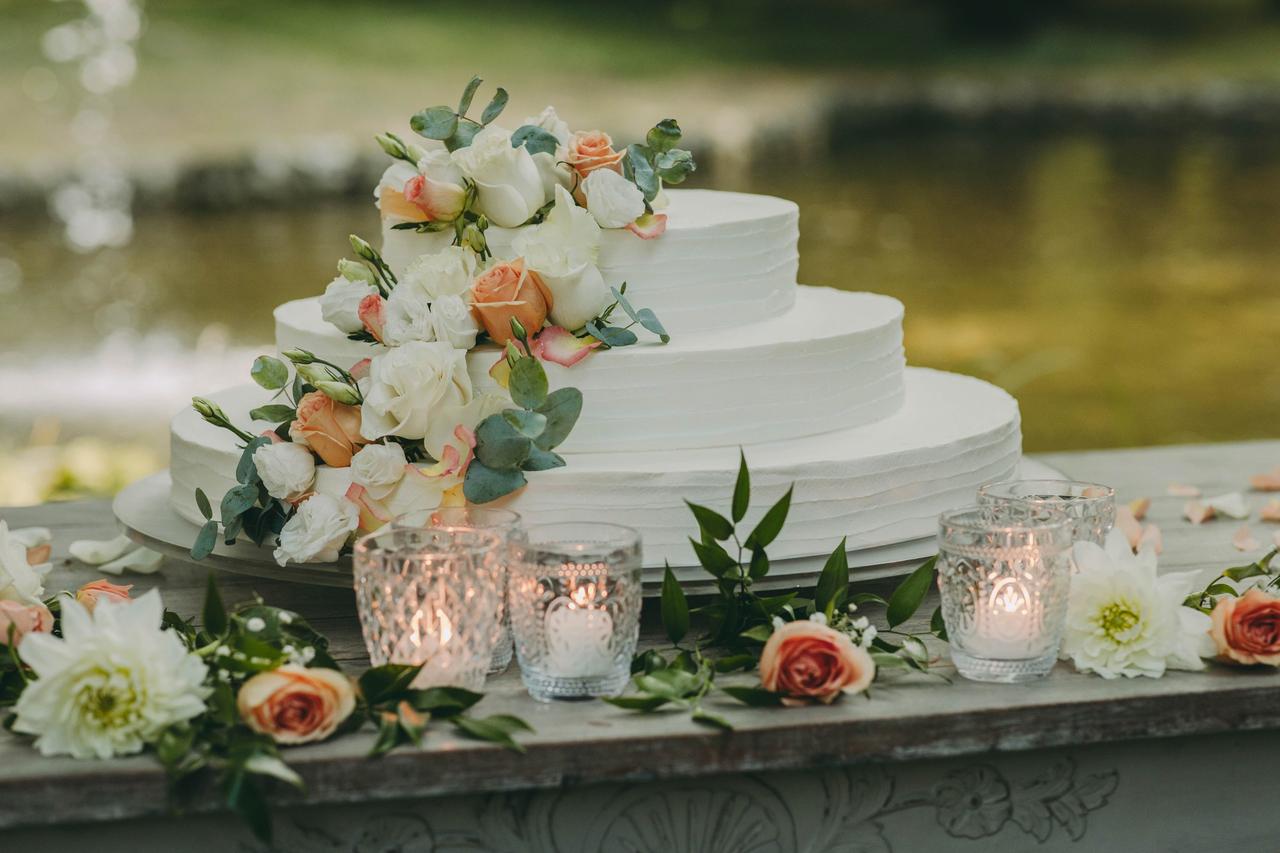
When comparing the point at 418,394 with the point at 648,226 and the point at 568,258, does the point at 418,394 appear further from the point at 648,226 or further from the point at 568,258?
the point at 648,226

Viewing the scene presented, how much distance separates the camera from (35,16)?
15016mm

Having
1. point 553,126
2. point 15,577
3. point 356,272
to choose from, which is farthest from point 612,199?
point 15,577

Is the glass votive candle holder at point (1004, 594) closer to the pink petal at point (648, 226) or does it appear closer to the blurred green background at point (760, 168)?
the pink petal at point (648, 226)

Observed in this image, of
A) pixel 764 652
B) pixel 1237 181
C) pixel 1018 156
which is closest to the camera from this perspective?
pixel 764 652

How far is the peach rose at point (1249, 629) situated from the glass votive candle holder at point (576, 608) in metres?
0.70

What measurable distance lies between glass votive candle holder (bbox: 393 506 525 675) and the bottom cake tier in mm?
127

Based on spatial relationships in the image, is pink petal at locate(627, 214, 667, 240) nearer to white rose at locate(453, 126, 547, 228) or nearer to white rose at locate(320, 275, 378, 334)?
white rose at locate(453, 126, 547, 228)

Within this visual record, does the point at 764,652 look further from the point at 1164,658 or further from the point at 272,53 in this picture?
the point at 272,53

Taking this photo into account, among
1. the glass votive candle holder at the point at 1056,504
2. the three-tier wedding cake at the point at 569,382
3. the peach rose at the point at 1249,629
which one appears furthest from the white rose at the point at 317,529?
the peach rose at the point at 1249,629

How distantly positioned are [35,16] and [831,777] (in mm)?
15283

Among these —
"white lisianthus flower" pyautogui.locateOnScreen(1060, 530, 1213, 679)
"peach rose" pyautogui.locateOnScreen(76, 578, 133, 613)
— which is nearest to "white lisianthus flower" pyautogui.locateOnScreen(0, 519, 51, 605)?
"peach rose" pyautogui.locateOnScreen(76, 578, 133, 613)

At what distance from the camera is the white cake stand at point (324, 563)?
200 cm

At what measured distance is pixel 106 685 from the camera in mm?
1598

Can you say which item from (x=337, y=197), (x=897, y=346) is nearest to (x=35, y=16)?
(x=337, y=197)
